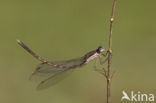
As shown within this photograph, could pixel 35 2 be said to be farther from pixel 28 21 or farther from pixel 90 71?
pixel 90 71

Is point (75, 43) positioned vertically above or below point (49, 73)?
above

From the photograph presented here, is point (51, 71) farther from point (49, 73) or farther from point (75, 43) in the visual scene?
point (75, 43)

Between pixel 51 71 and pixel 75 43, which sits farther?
pixel 75 43

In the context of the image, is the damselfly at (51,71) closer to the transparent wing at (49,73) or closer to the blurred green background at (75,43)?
the transparent wing at (49,73)

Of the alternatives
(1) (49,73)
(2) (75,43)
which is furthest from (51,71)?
(2) (75,43)

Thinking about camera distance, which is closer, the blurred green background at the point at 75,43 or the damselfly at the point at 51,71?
the damselfly at the point at 51,71

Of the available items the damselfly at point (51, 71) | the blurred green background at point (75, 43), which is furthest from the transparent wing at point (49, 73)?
the blurred green background at point (75, 43)
